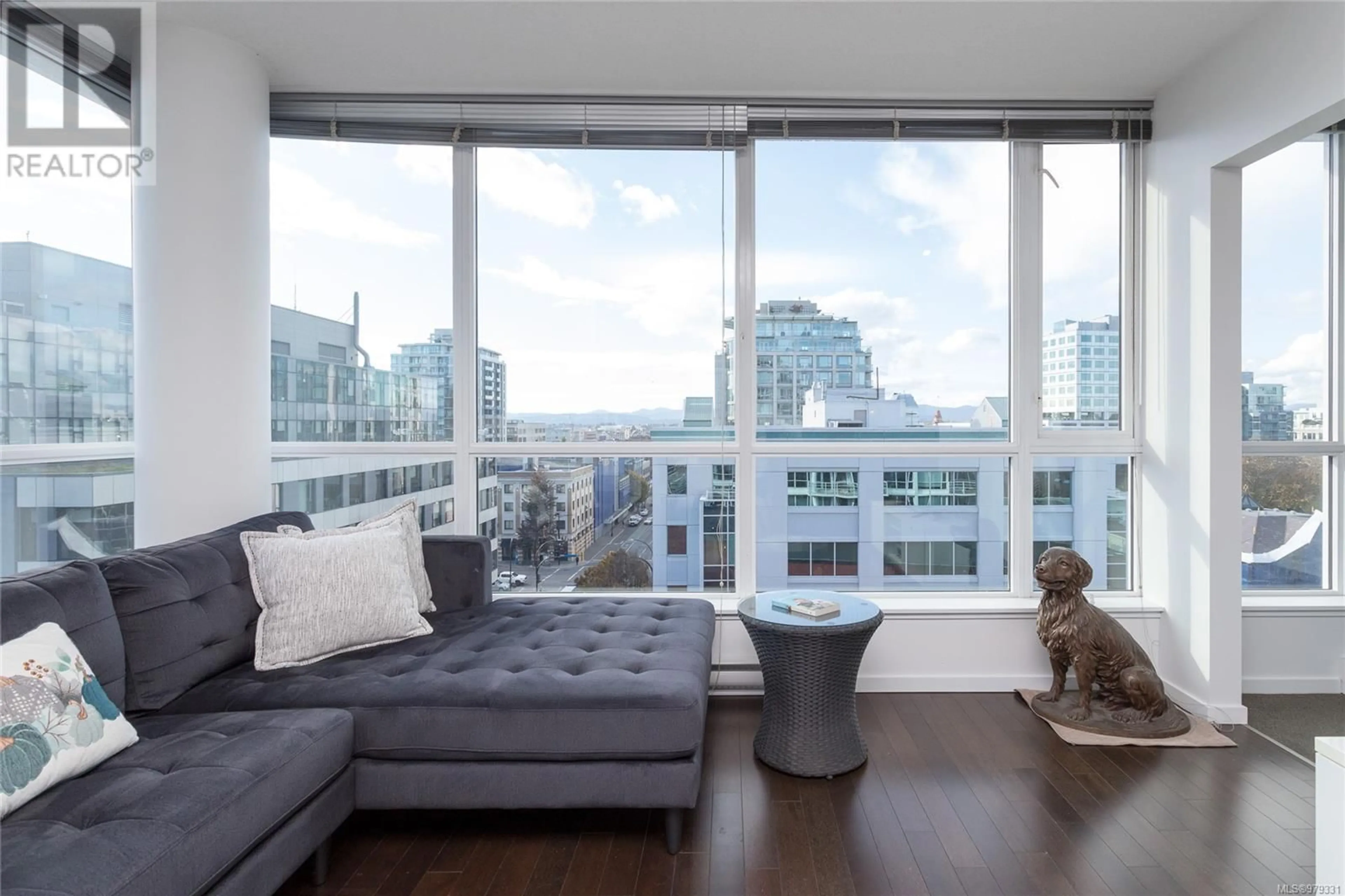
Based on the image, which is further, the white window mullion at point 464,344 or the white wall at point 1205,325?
the white window mullion at point 464,344

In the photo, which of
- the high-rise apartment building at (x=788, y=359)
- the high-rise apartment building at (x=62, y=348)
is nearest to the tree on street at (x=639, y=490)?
the high-rise apartment building at (x=788, y=359)

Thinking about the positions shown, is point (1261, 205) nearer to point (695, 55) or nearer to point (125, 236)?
point (695, 55)

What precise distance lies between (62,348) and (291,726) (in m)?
1.77

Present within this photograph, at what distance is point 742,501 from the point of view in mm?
3213

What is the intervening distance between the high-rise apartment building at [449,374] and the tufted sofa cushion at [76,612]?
5.23ft

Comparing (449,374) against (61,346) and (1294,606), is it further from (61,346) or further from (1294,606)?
(1294,606)

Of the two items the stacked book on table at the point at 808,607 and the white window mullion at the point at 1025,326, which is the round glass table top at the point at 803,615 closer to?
the stacked book on table at the point at 808,607

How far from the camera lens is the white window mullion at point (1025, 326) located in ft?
10.5

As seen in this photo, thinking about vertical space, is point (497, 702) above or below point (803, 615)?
below

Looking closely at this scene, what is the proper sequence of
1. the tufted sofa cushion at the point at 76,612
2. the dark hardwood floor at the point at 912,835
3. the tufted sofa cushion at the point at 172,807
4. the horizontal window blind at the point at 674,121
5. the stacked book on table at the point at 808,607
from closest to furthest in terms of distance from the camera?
the tufted sofa cushion at the point at 172,807, the tufted sofa cushion at the point at 76,612, the dark hardwood floor at the point at 912,835, the stacked book on table at the point at 808,607, the horizontal window blind at the point at 674,121

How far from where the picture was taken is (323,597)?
221 cm

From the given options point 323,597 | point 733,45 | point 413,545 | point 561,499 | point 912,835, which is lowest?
point 912,835

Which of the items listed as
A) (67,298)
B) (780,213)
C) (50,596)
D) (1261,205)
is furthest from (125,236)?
(1261,205)

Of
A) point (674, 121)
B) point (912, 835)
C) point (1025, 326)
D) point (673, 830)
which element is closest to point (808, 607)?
point (912, 835)
